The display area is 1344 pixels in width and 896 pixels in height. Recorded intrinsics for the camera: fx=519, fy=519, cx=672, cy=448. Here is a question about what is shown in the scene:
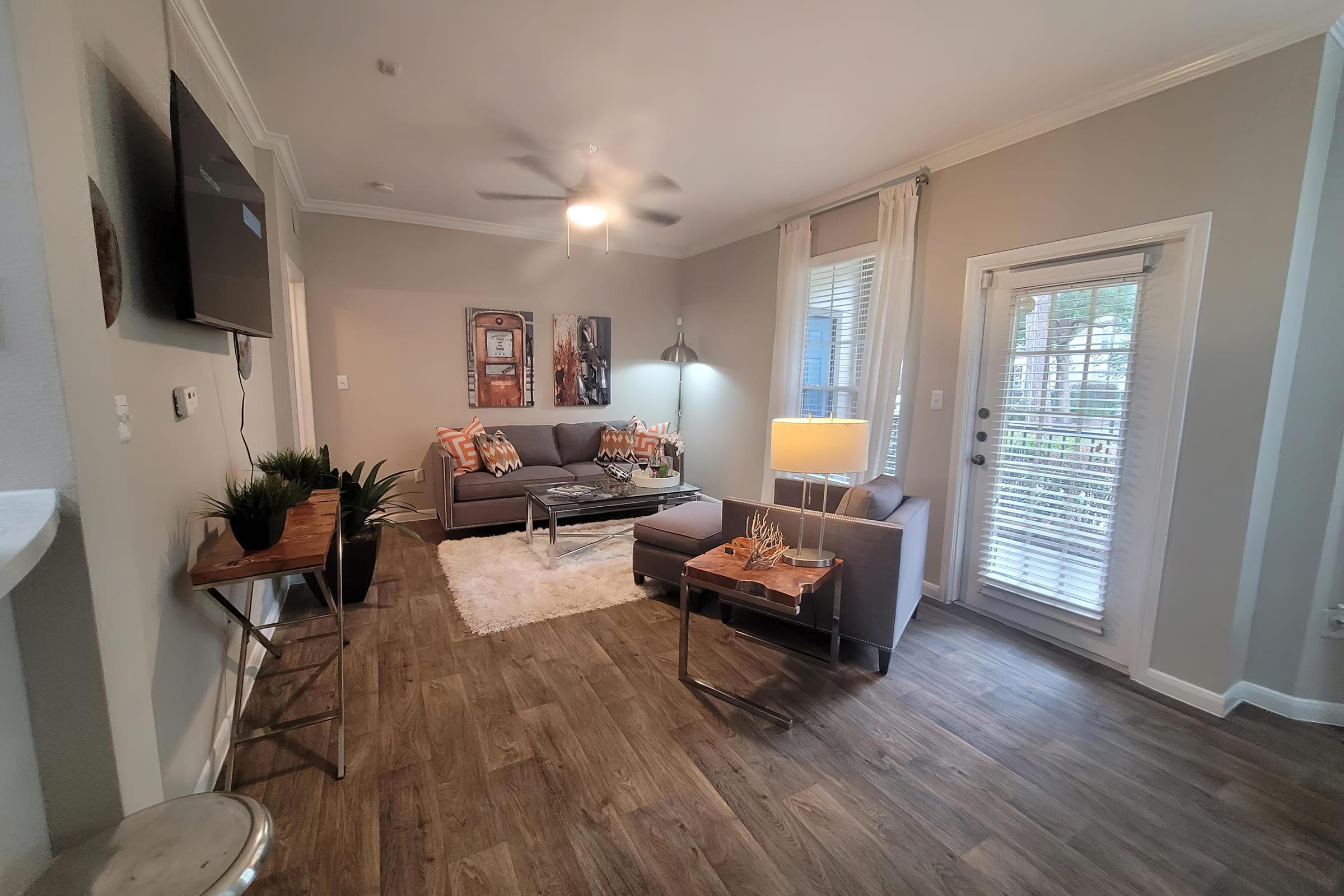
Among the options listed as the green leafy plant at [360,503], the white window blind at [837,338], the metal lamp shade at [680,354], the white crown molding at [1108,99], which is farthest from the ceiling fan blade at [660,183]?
the green leafy plant at [360,503]

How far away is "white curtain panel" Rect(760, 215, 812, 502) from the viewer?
159 inches

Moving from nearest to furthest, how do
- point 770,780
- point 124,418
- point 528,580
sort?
point 124,418 < point 770,780 < point 528,580

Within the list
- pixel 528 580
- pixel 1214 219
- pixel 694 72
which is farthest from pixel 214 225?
pixel 1214 219

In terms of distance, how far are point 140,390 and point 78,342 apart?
2.28ft

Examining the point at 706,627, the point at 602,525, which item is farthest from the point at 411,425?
the point at 706,627

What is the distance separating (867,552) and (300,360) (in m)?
4.35

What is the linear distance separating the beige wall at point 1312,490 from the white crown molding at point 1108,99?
0.16m

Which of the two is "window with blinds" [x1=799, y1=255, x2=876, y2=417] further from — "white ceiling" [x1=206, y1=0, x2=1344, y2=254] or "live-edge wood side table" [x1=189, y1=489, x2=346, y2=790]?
"live-edge wood side table" [x1=189, y1=489, x2=346, y2=790]

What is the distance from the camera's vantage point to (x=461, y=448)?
436cm

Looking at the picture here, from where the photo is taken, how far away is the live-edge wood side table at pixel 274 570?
153cm

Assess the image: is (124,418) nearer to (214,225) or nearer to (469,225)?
(214,225)

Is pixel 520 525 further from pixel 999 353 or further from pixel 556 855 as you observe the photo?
pixel 999 353

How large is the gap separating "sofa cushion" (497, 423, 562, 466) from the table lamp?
318 cm

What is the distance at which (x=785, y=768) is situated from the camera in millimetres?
1808
